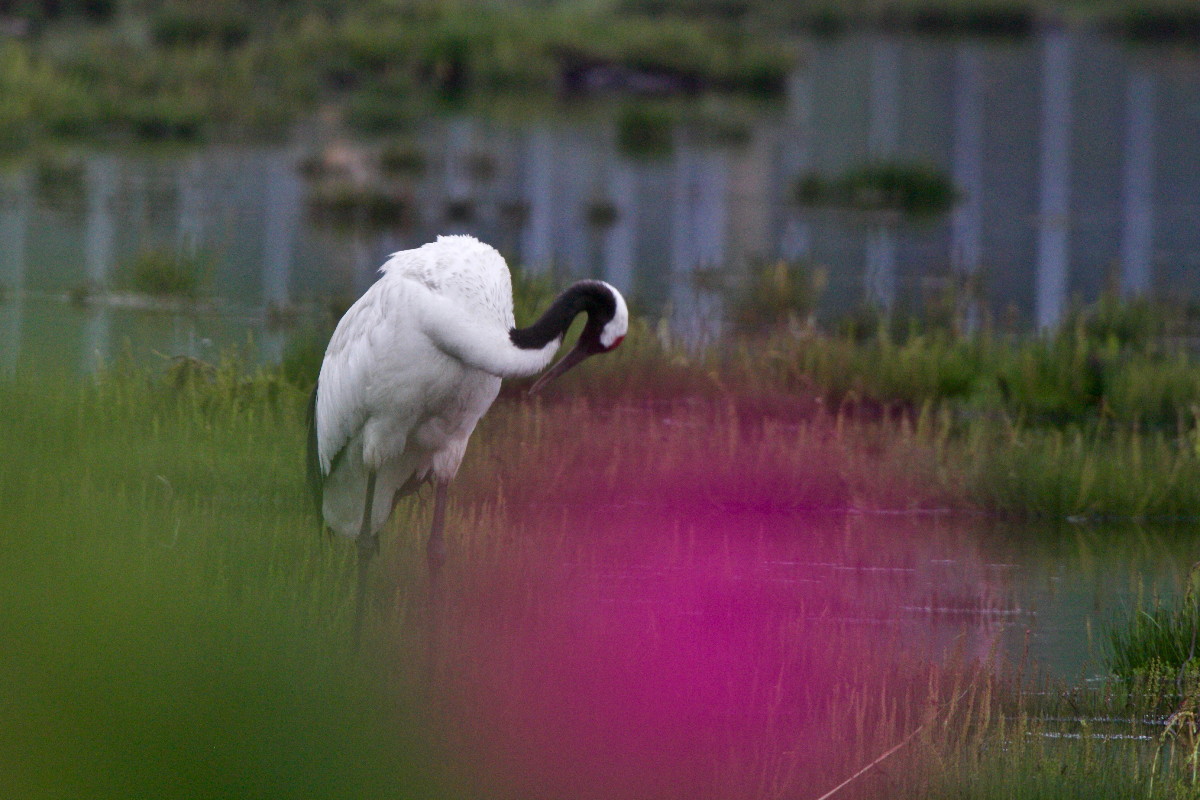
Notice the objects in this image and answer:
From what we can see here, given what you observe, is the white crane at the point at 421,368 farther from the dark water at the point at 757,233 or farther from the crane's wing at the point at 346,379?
the dark water at the point at 757,233

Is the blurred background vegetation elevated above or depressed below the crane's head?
above

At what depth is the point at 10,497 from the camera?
23.0ft

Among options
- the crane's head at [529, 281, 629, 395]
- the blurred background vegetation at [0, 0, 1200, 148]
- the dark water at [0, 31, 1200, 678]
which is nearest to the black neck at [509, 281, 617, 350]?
the crane's head at [529, 281, 629, 395]

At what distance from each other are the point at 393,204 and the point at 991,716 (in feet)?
63.4

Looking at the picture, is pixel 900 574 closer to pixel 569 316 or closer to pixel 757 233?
pixel 569 316

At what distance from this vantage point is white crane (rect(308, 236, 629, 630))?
24.0 ft

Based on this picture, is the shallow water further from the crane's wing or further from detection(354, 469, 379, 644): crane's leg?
the crane's wing

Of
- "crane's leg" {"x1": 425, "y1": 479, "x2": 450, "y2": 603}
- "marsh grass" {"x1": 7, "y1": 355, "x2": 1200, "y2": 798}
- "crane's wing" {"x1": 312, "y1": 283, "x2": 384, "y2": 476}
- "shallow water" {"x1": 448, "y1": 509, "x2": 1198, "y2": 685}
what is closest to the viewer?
"marsh grass" {"x1": 7, "y1": 355, "x2": 1200, "y2": 798}

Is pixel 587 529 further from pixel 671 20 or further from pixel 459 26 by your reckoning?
pixel 671 20

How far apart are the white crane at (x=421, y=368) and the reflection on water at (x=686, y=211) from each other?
6216 millimetres

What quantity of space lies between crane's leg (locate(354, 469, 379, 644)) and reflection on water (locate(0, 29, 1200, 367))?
6.32 m

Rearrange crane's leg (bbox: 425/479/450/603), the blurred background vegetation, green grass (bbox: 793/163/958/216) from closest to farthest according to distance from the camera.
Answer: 1. crane's leg (bbox: 425/479/450/603)
2. green grass (bbox: 793/163/958/216)
3. the blurred background vegetation

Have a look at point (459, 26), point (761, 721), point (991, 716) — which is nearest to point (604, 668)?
point (761, 721)

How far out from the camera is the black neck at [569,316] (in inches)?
284
